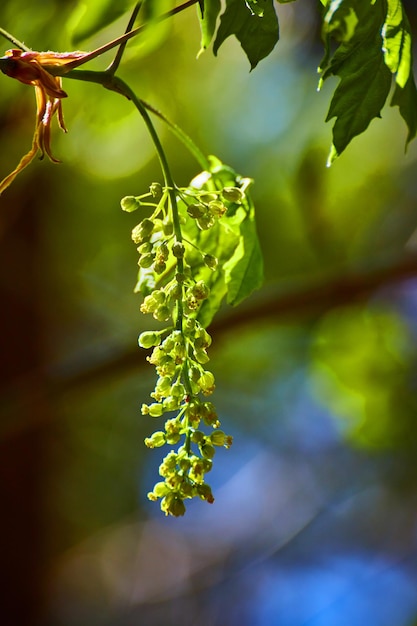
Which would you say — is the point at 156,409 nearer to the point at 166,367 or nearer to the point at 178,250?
the point at 166,367

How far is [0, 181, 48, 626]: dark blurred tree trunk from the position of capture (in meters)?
3.19

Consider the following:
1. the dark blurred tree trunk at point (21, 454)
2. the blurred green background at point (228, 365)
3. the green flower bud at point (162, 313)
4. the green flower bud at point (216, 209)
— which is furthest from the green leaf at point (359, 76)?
the dark blurred tree trunk at point (21, 454)

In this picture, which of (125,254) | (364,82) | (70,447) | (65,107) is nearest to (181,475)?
(364,82)

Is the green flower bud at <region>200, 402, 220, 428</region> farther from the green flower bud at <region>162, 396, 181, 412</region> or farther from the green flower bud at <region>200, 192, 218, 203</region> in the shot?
the green flower bud at <region>200, 192, 218, 203</region>

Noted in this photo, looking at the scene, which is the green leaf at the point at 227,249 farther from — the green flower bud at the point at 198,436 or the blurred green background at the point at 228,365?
the blurred green background at the point at 228,365

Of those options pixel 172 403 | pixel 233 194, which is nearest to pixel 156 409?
pixel 172 403

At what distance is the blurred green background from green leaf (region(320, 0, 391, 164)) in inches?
37.2

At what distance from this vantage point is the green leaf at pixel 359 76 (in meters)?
0.75

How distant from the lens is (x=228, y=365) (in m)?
3.48

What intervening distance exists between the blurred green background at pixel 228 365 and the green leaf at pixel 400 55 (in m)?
0.94

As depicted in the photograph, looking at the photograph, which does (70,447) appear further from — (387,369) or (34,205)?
(387,369)

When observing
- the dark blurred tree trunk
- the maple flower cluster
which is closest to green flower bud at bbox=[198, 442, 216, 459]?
the maple flower cluster

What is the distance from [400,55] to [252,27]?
16 centimetres

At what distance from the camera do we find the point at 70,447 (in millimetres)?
3914
